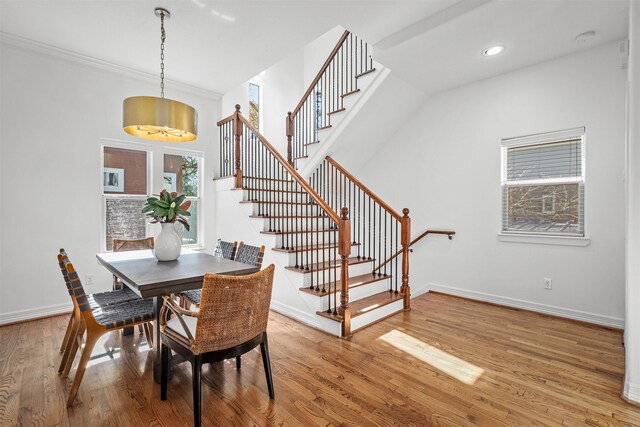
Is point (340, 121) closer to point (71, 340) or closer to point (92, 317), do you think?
point (92, 317)

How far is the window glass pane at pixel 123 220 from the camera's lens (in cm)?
402

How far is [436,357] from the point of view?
8.60ft

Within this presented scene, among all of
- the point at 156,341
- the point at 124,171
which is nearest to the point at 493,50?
the point at 156,341

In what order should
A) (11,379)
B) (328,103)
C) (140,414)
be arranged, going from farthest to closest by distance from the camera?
(328,103)
(11,379)
(140,414)

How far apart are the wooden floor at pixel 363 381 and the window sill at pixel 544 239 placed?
894 millimetres

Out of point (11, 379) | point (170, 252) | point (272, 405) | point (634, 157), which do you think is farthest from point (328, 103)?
point (11, 379)

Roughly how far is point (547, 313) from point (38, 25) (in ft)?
20.2

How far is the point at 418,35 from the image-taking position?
302 cm

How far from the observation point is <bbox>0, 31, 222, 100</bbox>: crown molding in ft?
10.9

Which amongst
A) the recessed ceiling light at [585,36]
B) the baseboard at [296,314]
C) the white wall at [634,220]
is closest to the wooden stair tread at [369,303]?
the baseboard at [296,314]

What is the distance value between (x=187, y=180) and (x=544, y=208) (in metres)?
4.72

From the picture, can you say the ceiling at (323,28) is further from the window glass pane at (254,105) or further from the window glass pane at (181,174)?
the window glass pane at (254,105)

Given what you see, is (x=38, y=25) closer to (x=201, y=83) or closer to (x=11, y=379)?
(x=201, y=83)

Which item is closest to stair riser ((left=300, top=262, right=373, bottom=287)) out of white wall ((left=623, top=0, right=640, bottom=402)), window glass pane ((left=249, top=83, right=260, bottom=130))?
white wall ((left=623, top=0, right=640, bottom=402))
